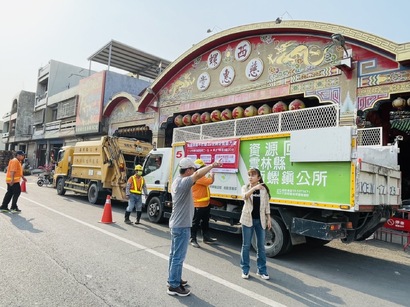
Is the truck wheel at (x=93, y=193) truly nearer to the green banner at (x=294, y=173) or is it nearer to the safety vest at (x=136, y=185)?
the safety vest at (x=136, y=185)

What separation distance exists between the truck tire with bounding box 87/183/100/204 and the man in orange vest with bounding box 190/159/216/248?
22.4 ft

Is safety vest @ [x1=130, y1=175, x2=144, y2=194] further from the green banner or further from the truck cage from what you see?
the green banner

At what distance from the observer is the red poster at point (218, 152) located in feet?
22.9

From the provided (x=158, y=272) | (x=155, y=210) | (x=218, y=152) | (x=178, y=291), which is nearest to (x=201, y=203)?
(x=218, y=152)

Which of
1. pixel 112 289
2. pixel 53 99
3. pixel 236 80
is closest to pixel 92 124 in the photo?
pixel 53 99

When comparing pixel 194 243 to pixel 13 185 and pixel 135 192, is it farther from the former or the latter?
pixel 13 185

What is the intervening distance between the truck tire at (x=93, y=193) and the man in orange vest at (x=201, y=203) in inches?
269

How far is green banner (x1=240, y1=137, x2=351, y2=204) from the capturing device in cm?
511

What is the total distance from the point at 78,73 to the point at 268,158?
106 ft

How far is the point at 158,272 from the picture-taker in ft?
15.3

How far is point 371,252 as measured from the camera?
7.18 metres

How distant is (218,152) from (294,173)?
82.1 inches

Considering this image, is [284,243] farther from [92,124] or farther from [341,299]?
[92,124]

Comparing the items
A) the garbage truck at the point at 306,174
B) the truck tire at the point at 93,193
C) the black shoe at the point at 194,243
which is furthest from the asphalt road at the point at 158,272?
the truck tire at the point at 93,193
